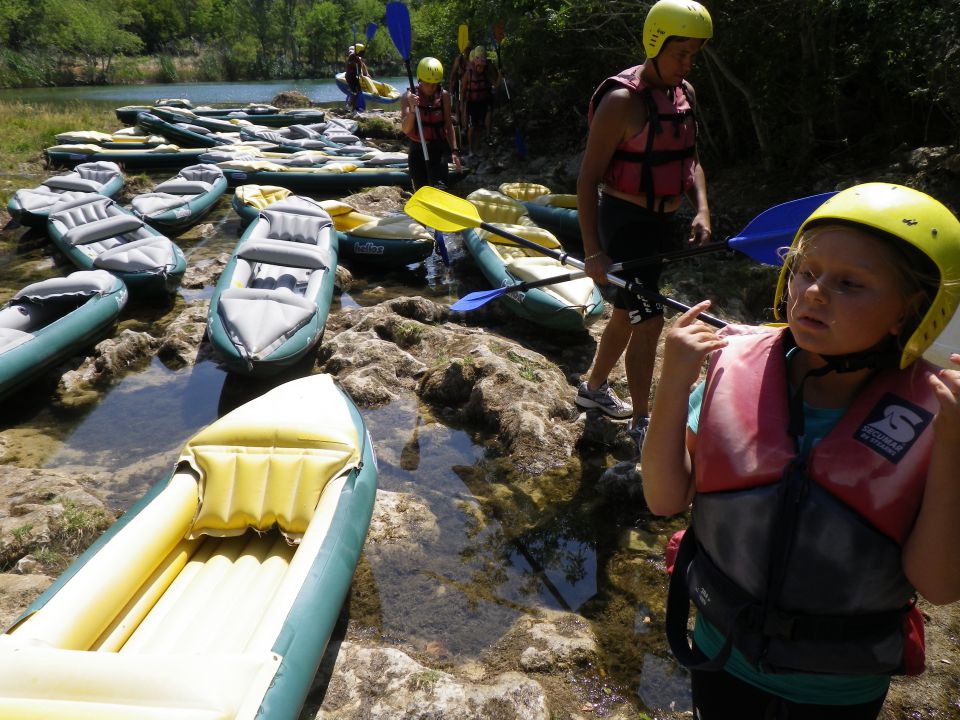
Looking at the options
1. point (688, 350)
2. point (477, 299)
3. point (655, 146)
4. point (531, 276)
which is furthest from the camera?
point (531, 276)

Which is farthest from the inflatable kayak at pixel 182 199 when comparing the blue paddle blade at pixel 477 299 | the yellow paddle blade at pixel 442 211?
the blue paddle blade at pixel 477 299

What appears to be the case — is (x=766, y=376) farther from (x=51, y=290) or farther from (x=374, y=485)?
(x=51, y=290)

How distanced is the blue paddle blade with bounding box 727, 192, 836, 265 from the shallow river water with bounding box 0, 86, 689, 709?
1.16 m

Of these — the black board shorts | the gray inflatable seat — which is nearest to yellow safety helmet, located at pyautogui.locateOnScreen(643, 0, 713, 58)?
the black board shorts

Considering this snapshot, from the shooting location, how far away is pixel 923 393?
1.04 meters

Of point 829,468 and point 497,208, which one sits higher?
point 829,468

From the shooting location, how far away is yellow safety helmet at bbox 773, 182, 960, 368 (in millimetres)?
963

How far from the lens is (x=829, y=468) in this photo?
105 cm

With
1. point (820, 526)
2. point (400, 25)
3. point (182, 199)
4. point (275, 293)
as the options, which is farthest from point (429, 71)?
point (820, 526)

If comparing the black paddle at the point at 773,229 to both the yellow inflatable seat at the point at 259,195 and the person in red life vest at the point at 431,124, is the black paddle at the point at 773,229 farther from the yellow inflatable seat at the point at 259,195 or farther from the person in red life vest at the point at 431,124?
the yellow inflatable seat at the point at 259,195

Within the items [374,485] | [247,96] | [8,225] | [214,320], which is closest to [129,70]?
[247,96]

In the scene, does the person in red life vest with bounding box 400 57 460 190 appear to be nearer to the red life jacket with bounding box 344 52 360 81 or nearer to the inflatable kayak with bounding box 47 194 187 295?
the inflatable kayak with bounding box 47 194 187 295

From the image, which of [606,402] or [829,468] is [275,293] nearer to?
[606,402]

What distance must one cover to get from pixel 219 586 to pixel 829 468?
6.37 ft
